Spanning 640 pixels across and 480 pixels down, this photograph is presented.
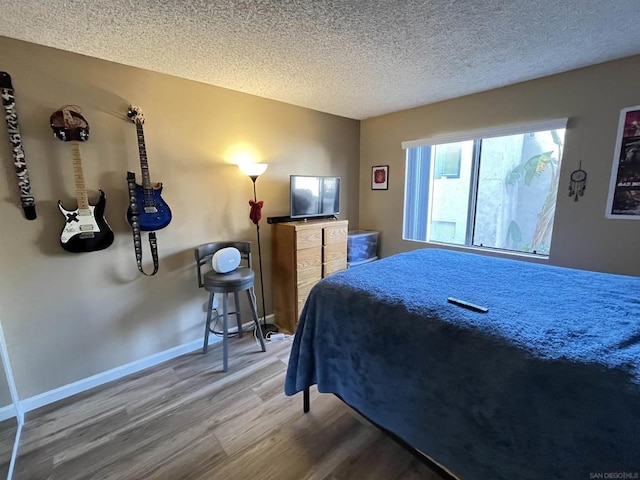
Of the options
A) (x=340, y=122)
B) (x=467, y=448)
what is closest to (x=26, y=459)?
(x=467, y=448)

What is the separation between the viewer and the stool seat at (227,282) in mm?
2209

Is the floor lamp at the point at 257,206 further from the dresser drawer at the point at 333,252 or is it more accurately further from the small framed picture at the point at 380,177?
the small framed picture at the point at 380,177

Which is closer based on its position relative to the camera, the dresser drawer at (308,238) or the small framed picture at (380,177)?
the dresser drawer at (308,238)

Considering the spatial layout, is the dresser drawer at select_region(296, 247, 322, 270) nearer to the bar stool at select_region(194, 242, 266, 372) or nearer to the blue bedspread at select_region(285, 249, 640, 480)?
the bar stool at select_region(194, 242, 266, 372)

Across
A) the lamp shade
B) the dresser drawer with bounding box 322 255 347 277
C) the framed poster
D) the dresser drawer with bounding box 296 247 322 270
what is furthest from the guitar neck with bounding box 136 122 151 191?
the framed poster

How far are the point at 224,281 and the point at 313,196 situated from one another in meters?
1.31

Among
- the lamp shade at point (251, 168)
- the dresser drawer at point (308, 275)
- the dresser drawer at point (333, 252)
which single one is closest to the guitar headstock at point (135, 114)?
the lamp shade at point (251, 168)

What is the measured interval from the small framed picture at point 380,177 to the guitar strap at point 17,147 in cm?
314

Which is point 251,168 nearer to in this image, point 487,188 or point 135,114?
point 135,114

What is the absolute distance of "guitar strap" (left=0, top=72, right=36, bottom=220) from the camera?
1.62 meters

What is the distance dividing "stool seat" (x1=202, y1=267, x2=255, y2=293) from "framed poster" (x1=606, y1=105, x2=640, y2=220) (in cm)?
281

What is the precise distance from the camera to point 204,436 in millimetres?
1667

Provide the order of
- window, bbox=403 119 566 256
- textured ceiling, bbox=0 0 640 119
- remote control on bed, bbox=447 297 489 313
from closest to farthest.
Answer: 1. remote control on bed, bbox=447 297 489 313
2. textured ceiling, bbox=0 0 640 119
3. window, bbox=403 119 566 256

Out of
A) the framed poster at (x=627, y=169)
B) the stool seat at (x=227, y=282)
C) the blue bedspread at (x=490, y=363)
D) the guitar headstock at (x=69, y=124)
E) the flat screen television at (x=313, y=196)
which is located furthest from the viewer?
the flat screen television at (x=313, y=196)
